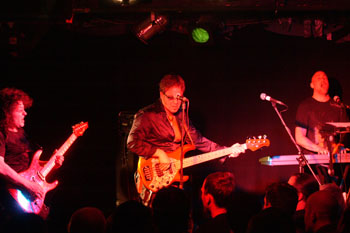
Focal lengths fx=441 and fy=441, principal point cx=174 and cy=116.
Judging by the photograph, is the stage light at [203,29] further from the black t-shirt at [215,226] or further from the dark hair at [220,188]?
the black t-shirt at [215,226]

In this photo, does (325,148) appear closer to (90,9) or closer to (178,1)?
(178,1)

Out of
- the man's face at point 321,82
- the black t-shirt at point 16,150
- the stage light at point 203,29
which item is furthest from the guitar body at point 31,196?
the man's face at point 321,82

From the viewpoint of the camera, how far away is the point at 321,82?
7109mm

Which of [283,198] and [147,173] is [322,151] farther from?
[283,198]

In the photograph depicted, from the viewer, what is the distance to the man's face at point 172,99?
6469 millimetres

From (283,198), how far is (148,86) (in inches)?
162

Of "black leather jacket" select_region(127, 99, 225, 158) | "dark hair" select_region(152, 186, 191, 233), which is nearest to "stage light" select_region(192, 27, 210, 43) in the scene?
"black leather jacket" select_region(127, 99, 225, 158)

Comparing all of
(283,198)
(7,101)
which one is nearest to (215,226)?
(283,198)

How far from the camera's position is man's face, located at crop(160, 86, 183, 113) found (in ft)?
21.2

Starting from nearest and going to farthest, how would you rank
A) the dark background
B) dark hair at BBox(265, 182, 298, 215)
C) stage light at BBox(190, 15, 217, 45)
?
1. dark hair at BBox(265, 182, 298, 215)
2. stage light at BBox(190, 15, 217, 45)
3. the dark background

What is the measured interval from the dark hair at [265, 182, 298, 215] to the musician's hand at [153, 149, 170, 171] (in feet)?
7.82

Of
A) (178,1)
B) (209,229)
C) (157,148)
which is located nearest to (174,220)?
(209,229)

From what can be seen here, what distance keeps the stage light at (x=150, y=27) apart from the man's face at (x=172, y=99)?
35.7 inches

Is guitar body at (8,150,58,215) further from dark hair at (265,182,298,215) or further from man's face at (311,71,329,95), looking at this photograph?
man's face at (311,71,329,95)
